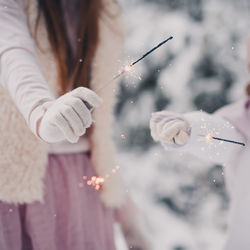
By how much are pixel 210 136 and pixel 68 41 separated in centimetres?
27

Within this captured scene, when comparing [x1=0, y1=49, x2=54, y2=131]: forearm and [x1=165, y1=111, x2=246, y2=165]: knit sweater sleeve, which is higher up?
[x1=0, y1=49, x2=54, y2=131]: forearm

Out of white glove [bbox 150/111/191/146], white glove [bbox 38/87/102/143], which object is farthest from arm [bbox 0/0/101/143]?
white glove [bbox 150/111/191/146]

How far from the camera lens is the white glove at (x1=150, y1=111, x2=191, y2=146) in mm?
481

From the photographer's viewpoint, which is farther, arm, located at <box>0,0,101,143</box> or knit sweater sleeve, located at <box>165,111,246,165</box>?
knit sweater sleeve, located at <box>165,111,246,165</box>

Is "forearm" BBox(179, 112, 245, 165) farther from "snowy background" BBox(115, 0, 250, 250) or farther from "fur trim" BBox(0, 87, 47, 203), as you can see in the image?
"fur trim" BBox(0, 87, 47, 203)

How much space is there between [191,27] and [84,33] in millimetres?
326

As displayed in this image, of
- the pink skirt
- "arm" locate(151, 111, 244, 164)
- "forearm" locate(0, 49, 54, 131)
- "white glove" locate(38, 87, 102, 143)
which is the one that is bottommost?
the pink skirt

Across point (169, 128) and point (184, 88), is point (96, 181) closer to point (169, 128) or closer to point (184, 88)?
point (169, 128)

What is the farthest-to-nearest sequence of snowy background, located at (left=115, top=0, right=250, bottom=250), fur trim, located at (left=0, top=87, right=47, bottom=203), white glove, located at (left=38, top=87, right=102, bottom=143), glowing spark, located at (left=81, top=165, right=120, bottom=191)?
snowy background, located at (left=115, top=0, right=250, bottom=250) < glowing spark, located at (left=81, top=165, right=120, bottom=191) < fur trim, located at (left=0, top=87, right=47, bottom=203) < white glove, located at (left=38, top=87, right=102, bottom=143)

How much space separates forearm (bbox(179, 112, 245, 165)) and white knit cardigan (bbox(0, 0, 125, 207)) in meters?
0.15

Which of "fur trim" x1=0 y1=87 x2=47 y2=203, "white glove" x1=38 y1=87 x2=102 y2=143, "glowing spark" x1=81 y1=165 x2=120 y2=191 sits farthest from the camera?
"glowing spark" x1=81 y1=165 x2=120 y2=191

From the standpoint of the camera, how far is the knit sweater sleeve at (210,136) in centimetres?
52

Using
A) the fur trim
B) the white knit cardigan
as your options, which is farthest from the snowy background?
the fur trim

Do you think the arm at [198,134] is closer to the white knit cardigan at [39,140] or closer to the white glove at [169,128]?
the white glove at [169,128]
